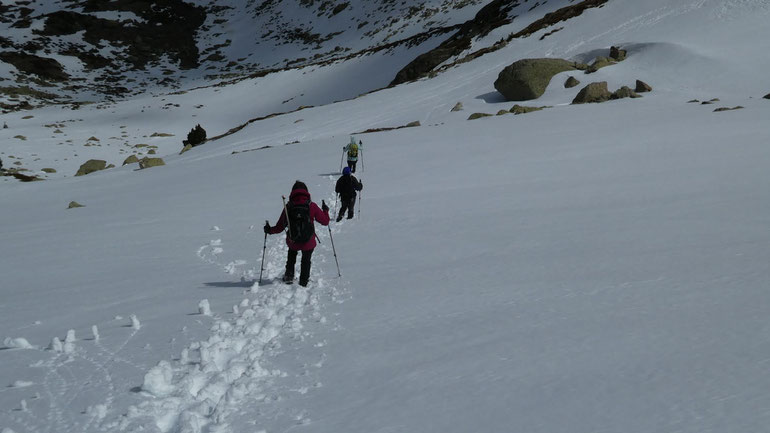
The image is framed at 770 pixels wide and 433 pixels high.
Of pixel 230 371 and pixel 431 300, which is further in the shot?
pixel 431 300

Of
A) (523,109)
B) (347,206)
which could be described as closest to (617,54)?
(523,109)

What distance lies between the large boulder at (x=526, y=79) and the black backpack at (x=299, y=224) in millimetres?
25726

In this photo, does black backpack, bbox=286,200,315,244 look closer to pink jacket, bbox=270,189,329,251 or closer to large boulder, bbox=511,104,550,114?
pink jacket, bbox=270,189,329,251

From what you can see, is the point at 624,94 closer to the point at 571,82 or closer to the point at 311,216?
the point at 571,82

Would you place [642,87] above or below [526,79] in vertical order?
below

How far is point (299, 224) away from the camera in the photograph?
23.3 feet

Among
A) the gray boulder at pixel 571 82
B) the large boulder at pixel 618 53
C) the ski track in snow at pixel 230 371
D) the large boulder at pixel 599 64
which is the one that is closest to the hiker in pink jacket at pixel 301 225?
the ski track in snow at pixel 230 371

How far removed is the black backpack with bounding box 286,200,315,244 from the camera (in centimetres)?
700

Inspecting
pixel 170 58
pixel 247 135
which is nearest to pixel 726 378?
pixel 247 135

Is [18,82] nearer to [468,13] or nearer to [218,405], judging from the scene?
[468,13]

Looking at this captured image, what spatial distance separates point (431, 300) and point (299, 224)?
240 centimetres

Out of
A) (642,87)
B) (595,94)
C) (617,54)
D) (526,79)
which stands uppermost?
(617,54)

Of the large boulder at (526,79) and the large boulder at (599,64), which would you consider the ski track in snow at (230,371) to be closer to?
the large boulder at (526,79)

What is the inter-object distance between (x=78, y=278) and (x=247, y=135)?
2649 centimetres
